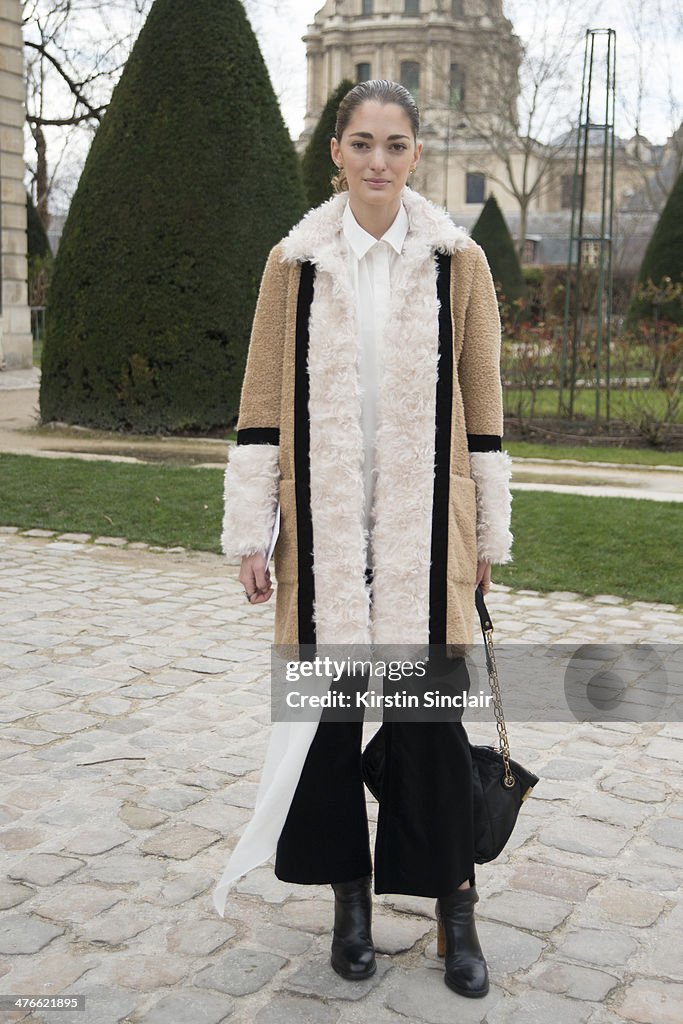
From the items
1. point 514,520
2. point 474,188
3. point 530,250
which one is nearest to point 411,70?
point 474,188

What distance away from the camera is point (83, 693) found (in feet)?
15.5

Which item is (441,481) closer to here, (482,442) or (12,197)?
(482,442)

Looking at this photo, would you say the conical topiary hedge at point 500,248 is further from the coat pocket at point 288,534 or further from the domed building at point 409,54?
the domed building at point 409,54

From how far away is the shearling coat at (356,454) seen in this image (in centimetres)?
263

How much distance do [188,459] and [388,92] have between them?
8.37 meters

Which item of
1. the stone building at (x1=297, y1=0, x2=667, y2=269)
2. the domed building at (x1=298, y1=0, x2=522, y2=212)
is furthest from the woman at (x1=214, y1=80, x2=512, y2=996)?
the domed building at (x1=298, y1=0, x2=522, y2=212)

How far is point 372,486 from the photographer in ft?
A: 8.88

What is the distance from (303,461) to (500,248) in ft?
88.2

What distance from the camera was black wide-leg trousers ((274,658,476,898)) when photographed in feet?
8.75

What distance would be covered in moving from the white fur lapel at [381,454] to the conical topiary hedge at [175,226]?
943cm

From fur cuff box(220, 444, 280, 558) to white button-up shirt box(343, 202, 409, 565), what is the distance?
22 centimetres

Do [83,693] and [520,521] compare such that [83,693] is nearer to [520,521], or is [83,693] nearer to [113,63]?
[520,521]

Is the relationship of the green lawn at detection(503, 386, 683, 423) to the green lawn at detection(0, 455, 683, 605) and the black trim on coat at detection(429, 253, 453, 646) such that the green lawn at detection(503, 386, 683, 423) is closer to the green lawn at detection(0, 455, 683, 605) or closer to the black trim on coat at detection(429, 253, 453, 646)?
the green lawn at detection(0, 455, 683, 605)

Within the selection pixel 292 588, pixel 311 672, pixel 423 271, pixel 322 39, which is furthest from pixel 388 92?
pixel 322 39
